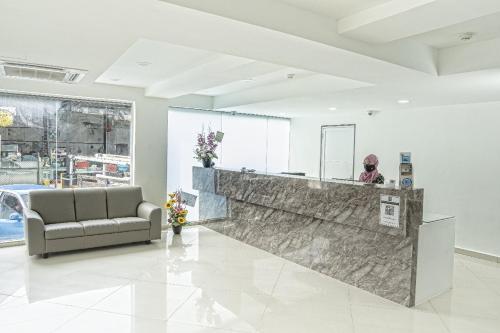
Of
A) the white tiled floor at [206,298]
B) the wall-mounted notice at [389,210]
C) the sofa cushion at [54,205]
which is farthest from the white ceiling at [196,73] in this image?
the white tiled floor at [206,298]

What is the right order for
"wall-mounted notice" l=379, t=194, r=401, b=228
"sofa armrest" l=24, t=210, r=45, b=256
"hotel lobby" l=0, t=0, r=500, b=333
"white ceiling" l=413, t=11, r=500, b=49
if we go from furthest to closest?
"sofa armrest" l=24, t=210, r=45, b=256
"wall-mounted notice" l=379, t=194, r=401, b=228
"white ceiling" l=413, t=11, r=500, b=49
"hotel lobby" l=0, t=0, r=500, b=333

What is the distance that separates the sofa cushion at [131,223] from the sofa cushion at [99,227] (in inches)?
3.4

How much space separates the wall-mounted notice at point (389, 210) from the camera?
3.62 meters

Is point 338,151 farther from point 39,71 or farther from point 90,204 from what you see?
point 39,71

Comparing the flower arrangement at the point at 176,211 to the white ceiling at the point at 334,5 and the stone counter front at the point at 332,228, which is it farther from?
the white ceiling at the point at 334,5

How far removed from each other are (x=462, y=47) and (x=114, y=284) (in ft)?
14.5

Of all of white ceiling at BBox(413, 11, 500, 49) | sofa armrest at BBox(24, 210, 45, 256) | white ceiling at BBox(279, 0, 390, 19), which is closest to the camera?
white ceiling at BBox(279, 0, 390, 19)

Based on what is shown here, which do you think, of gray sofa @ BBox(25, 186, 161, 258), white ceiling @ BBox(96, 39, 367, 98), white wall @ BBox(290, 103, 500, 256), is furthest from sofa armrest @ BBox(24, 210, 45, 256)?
white wall @ BBox(290, 103, 500, 256)

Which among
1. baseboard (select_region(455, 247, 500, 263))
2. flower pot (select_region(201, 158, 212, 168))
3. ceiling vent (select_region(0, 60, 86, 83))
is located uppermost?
ceiling vent (select_region(0, 60, 86, 83))

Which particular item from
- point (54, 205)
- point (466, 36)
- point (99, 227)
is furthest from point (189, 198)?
point (466, 36)

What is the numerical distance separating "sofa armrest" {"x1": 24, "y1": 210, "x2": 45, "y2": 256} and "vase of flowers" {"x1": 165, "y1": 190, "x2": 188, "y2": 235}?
206 centimetres

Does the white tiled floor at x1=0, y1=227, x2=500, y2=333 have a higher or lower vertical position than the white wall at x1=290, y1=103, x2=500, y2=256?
lower

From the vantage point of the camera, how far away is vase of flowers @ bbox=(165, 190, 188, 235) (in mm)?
6340

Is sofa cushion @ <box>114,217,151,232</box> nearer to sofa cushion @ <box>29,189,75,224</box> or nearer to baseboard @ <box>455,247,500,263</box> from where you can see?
sofa cushion @ <box>29,189,75,224</box>
